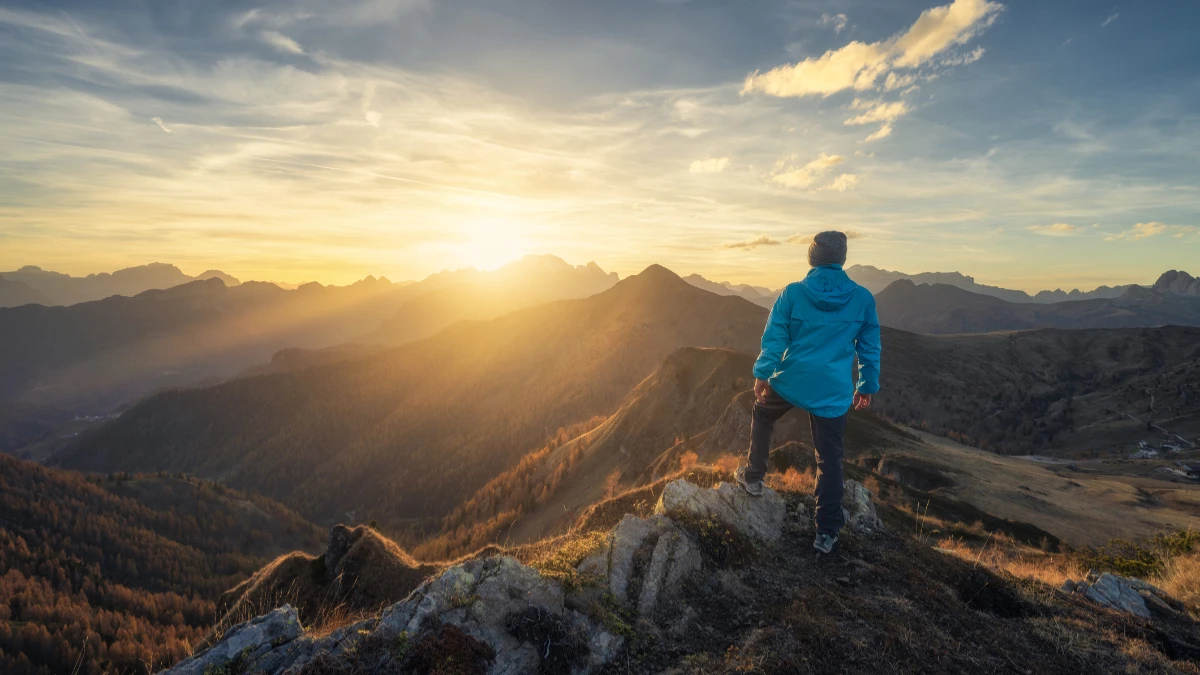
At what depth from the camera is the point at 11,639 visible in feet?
147

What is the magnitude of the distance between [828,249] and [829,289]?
788mm

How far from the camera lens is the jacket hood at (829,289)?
26.3 feet

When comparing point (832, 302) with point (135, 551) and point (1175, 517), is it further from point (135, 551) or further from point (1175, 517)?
point (135, 551)

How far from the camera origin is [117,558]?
83375mm

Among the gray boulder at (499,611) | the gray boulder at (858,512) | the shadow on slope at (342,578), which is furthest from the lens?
the shadow on slope at (342,578)

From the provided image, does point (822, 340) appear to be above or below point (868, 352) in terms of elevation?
above

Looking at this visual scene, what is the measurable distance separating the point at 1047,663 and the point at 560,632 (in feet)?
19.4

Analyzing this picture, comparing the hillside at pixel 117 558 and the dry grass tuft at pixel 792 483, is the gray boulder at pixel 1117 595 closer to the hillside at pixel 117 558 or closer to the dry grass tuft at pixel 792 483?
the dry grass tuft at pixel 792 483

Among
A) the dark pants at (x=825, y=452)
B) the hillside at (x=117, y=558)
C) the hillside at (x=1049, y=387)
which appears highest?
the dark pants at (x=825, y=452)

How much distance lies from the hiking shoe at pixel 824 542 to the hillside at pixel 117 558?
47202 mm

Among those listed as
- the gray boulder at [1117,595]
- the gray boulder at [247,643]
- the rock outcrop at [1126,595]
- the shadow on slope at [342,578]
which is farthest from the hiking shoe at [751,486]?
the shadow on slope at [342,578]

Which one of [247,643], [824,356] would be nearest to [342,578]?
[247,643]

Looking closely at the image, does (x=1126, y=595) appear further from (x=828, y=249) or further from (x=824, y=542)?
(x=828, y=249)

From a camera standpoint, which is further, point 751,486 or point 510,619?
point 751,486
